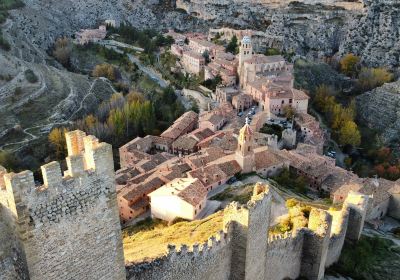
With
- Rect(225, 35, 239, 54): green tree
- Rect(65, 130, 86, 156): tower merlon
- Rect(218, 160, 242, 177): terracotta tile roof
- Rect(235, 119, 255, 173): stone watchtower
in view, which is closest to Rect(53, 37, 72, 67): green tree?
Rect(225, 35, 239, 54): green tree

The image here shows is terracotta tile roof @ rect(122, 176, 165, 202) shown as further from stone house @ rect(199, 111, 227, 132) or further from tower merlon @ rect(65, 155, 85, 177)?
tower merlon @ rect(65, 155, 85, 177)

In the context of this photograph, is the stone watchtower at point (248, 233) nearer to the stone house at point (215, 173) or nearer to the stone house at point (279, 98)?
the stone house at point (215, 173)

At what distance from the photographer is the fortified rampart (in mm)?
13484

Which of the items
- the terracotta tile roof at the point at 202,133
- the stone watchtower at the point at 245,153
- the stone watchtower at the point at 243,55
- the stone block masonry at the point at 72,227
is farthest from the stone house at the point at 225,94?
the stone block masonry at the point at 72,227

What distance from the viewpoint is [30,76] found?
177 feet

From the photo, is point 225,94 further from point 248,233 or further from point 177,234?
point 248,233

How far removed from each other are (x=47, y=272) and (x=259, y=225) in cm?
808

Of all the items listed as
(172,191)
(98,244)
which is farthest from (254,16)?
(98,244)

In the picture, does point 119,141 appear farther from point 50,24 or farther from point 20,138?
point 50,24

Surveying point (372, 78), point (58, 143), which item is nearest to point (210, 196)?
point (58, 143)

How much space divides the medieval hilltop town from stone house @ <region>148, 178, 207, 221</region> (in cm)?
8

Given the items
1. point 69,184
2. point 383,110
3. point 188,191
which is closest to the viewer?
point 69,184

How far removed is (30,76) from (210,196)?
33121 millimetres

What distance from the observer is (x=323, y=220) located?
1927cm
